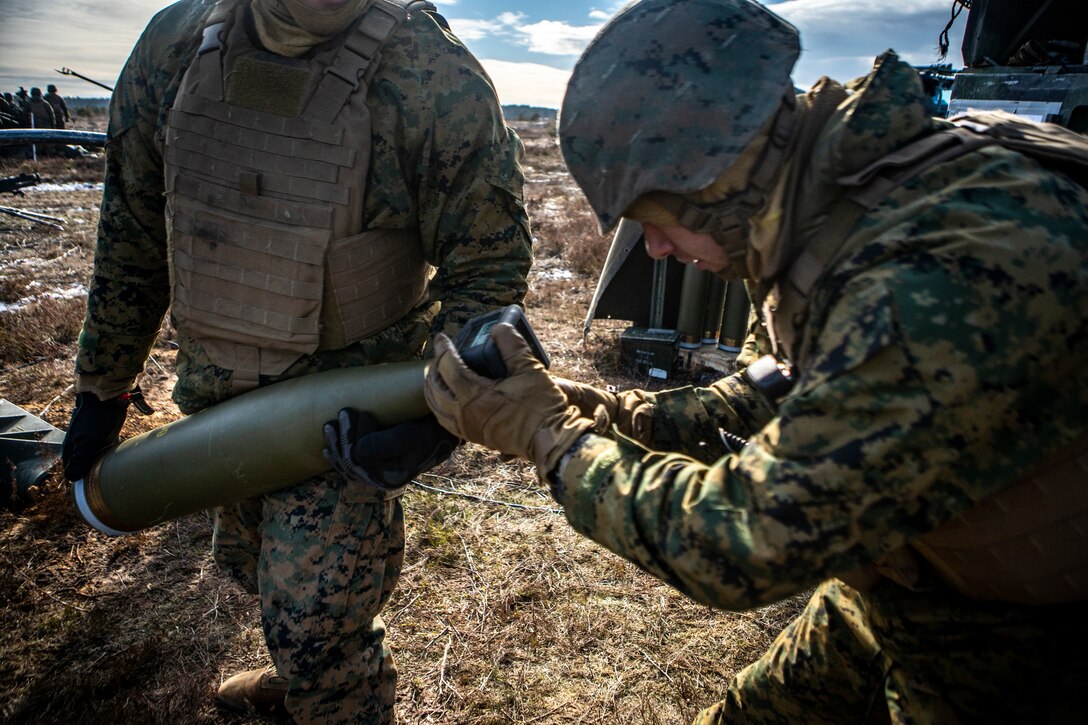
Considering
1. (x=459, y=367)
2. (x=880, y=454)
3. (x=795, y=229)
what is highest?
(x=795, y=229)

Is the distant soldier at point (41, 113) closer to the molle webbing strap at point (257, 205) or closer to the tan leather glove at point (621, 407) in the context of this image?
the molle webbing strap at point (257, 205)

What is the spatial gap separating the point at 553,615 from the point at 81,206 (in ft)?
45.0

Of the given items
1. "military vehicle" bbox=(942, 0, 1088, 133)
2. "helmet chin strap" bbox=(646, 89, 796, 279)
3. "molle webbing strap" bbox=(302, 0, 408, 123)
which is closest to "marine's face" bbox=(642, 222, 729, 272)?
"helmet chin strap" bbox=(646, 89, 796, 279)

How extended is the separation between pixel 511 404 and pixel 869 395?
2.56 ft

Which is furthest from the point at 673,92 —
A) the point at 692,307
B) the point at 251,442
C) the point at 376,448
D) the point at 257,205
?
the point at 692,307

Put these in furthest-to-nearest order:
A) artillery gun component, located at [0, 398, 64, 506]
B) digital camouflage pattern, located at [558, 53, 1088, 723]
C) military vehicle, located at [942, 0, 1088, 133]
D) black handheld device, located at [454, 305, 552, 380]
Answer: military vehicle, located at [942, 0, 1088, 133] < artillery gun component, located at [0, 398, 64, 506] < black handheld device, located at [454, 305, 552, 380] < digital camouflage pattern, located at [558, 53, 1088, 723]

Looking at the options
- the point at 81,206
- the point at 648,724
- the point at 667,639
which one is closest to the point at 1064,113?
the point at 667,639

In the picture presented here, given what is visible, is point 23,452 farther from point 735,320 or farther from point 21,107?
point 21,107

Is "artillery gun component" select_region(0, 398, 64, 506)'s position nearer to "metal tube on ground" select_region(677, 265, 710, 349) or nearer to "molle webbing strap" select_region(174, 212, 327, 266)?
"molle webbing strap" select_region(174, 212, 327, 266)

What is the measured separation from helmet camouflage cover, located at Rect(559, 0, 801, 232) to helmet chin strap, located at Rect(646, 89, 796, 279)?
0.06 meters

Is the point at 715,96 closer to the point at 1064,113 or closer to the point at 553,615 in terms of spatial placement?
the point at 553,615

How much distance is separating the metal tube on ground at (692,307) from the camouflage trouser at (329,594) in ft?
13.6

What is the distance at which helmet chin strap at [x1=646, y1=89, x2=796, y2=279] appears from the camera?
4.53 feet

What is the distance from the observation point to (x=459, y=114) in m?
2.03
